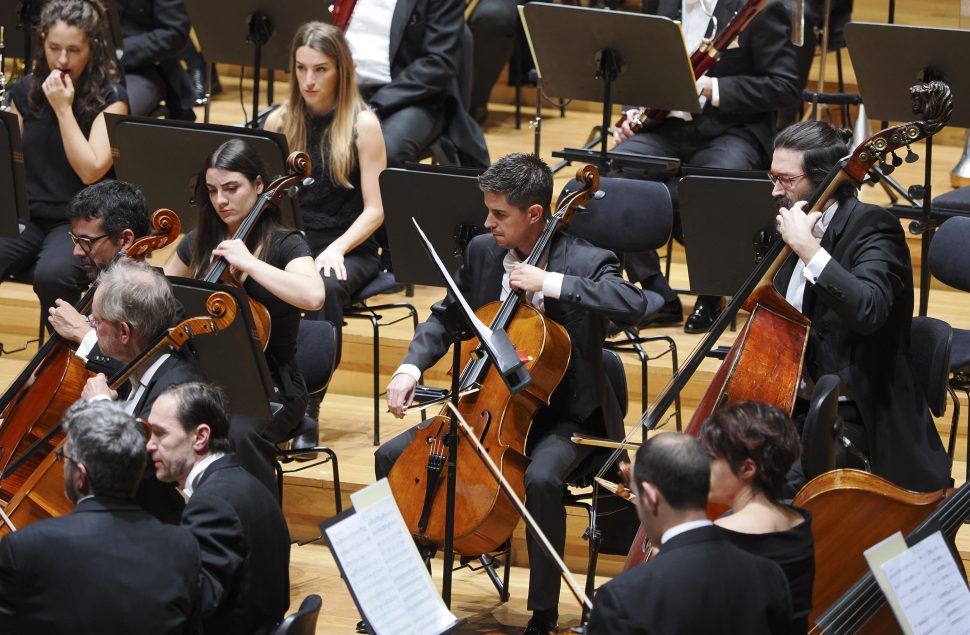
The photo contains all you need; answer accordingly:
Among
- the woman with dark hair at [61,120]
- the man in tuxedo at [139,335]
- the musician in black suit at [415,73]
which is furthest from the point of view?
the musician in black suit at [415,73]

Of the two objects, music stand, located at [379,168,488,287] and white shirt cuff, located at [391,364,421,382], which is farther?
music stand, located at [379,168,488,287]

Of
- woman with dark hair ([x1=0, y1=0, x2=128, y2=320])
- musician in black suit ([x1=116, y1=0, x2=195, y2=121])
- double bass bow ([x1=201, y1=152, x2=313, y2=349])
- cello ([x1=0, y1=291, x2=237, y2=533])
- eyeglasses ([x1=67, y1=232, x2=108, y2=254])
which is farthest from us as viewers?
musician in black suit ([x1=116, y1=0, x2=195, y2=121])

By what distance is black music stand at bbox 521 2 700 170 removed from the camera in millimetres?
4367

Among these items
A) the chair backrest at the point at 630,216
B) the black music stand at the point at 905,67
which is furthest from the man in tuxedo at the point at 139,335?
the black music stand at the point at 905,67

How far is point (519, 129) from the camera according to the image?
6.90 meters

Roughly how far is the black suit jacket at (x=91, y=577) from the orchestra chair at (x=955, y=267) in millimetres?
2296

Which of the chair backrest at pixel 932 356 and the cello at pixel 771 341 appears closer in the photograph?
the cello at pixel 771 341

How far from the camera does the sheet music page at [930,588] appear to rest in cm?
209

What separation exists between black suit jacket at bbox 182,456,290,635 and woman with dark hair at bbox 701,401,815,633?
2.68 feet

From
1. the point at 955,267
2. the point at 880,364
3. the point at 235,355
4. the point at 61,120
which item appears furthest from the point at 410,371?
the point at 61,120

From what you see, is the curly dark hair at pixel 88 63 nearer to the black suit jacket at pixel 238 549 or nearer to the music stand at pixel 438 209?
the music stand at pixel 438 209

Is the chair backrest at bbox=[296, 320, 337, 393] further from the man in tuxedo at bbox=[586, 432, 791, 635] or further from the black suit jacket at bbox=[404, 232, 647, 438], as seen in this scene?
the man in tuxedo at bbox=[586, 432, 791, 635]

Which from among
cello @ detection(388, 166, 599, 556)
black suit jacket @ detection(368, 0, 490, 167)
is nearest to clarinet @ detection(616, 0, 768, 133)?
black suit jacket @ detection(368, 0, 490, 167)

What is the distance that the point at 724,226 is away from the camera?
3910 mm
